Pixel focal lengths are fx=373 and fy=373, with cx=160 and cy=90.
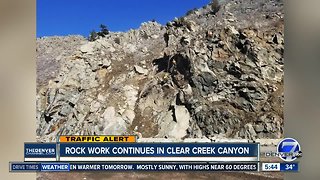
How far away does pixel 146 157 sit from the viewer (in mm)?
4910

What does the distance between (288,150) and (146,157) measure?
6.05ft

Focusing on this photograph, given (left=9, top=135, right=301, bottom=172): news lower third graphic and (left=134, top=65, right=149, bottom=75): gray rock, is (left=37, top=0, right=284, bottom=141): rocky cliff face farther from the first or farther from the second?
(left=9, top=135, right=301, bottom=172): news lower third graphic

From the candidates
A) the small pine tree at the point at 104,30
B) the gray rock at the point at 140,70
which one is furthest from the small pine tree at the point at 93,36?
the gray rock at the point at 140,70

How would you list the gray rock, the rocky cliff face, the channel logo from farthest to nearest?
the gray rock → the rocky cliff face → the channel logo

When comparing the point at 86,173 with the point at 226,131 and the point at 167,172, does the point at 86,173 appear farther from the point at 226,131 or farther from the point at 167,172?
the point at 226,131

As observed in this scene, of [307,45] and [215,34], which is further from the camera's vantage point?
[215,34]

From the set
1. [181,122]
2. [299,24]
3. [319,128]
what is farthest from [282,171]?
[299,24]

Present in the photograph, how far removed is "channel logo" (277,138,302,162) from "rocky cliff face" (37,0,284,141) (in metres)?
0.31

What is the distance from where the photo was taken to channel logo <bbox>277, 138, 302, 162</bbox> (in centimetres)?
480

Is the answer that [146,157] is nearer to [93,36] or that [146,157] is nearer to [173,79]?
[173,79]

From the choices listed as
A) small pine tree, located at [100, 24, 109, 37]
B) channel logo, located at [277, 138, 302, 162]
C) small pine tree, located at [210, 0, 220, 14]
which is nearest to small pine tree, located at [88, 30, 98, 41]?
small pine tree, located at [100, 24, 109, 37]

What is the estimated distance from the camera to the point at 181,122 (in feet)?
17.0

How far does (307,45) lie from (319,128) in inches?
41.8

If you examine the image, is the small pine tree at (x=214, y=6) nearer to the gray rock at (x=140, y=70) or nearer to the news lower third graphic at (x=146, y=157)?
the gray rock at (x=140, y=70)
